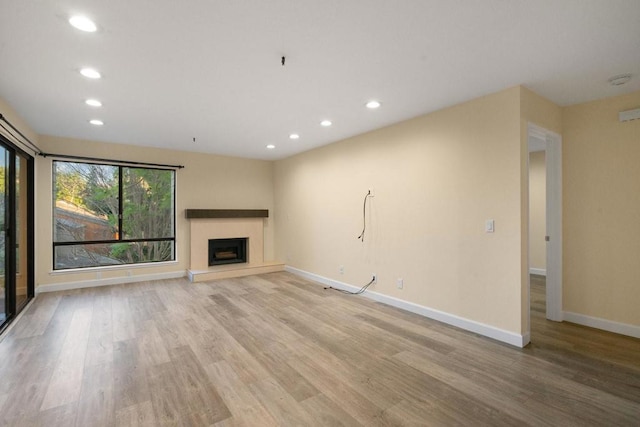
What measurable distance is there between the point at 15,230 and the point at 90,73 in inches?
102

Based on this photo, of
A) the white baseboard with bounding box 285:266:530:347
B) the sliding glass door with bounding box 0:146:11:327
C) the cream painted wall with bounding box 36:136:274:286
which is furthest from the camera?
the cream painted wall with bounding box 36:136:274:286

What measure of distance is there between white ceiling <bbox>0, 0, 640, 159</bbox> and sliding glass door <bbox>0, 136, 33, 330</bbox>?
0.71m

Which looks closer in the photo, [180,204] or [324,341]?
[324,341]

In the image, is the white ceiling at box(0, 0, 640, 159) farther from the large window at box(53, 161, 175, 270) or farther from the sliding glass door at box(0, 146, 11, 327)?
the large window at box(53, 161, 175, 270)

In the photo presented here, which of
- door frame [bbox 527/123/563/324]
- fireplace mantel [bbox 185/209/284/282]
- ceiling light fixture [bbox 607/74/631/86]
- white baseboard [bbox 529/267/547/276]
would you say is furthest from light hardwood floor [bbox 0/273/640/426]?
white baseboard [bbox 529/267/547/276]

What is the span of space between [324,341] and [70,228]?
4821 mm

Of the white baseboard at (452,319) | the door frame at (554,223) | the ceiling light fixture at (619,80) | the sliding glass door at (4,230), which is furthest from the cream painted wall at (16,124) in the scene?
the ceiling light fixture at (619,80)

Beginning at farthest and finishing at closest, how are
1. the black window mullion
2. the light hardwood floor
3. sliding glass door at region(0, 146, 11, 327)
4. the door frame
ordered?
the black window mullion, the door frame, sliding glass door at region(0, 146, 11, 327), the light hardwood floor

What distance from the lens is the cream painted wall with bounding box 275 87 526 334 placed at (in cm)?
290

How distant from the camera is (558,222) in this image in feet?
11.3

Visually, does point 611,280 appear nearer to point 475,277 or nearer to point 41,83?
point 475,277

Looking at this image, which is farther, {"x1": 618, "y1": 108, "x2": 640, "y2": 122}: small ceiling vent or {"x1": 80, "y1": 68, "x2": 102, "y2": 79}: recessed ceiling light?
{"x1": 618, "y1": 108, "x2": 640, "y2": 122}: small ceiling vent

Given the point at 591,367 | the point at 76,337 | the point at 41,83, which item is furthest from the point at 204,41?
the point at 591,367

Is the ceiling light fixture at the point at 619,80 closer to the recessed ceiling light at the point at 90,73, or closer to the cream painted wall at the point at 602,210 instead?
the cream painted wall at the point at 602,210
